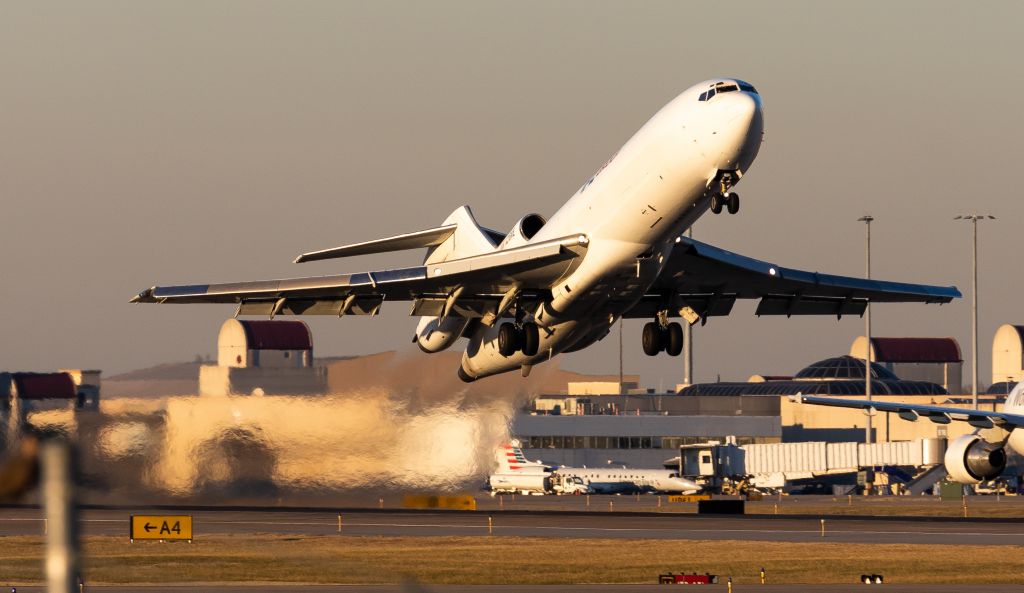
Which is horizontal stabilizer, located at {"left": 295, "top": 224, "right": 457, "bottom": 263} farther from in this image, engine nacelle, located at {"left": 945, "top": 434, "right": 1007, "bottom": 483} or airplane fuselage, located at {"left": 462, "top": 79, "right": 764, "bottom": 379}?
engine nacelle, located at {"left": 945, "top": 434, "right": 1007, "bottom": 483}

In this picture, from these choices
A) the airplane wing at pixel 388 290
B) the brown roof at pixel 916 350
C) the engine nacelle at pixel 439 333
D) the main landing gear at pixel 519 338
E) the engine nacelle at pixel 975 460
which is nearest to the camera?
the airplane wing at pixel 388 290

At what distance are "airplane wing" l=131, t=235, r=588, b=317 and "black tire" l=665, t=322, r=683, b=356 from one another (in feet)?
15.4

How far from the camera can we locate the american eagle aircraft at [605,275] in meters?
30.6

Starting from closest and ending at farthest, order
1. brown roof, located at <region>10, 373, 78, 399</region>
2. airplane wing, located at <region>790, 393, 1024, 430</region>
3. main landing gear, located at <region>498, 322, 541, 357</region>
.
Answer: brown roof, located at <region>10, 373, 78, 399</region>
main landing gear, located at <region>498, 322, 541, 357</region>
airplane wing, located at <region>790, 393, 1024, 430</region>

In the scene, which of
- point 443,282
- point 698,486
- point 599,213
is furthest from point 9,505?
point 698,486

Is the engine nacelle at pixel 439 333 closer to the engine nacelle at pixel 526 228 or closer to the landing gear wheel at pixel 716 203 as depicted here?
the engine nacelle at pixel 526 228

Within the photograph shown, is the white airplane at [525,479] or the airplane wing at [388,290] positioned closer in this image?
the airplane wing at [388,290]

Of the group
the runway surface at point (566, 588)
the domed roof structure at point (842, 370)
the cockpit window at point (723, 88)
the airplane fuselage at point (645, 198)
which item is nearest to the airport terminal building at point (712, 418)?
the domed roof structure at point (842, 370)

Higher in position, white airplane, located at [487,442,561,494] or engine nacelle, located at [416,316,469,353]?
engine nacelle, located at [416,316,469,353]

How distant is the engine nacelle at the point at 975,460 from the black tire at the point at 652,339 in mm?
12114

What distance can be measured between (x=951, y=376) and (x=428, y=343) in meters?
134

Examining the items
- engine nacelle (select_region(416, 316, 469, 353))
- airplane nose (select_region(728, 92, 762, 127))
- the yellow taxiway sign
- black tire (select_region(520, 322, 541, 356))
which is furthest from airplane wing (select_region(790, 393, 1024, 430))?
the yellow taxiway sign

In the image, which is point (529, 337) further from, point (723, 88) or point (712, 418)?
point (712, 418)

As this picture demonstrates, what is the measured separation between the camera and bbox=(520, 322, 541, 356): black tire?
127ft
